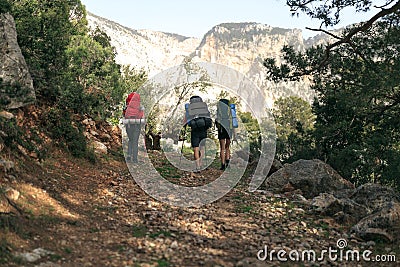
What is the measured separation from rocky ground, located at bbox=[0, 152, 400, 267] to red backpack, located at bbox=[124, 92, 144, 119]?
8.16 ft

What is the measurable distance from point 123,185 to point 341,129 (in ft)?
30.6

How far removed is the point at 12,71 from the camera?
29.0ft

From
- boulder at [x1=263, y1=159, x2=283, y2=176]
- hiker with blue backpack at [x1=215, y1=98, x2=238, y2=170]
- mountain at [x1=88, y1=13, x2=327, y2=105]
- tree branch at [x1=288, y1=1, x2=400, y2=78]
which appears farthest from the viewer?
mountain at [x1=88, y1=13, x2=327, y2=105]

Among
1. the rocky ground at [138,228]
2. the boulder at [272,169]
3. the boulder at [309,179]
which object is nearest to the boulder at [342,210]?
the rocky ground at [138,228]

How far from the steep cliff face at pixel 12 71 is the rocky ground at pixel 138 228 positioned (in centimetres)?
137

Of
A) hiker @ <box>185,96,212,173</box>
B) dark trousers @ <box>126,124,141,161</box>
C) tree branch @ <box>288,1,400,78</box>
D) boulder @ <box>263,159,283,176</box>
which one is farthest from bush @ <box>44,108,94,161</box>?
tree branch @ <box>288,1,400,78</box>

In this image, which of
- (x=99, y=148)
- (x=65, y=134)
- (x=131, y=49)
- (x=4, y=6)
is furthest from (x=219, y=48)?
(x=4, y=6)

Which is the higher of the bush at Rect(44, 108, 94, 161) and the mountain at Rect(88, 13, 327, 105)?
the mountain at Rect(88, 13, 327, 105)

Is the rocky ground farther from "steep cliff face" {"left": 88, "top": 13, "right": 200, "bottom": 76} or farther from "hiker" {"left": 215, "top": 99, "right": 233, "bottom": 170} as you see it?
"steep cliff face" {"left": 88, "top": 13, "right": 200, "bottom": 76}

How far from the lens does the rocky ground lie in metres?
5.15

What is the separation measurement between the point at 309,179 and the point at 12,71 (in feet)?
24.0

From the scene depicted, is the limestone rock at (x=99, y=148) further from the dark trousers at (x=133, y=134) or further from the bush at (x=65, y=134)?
the bush at (x=65, y=134)

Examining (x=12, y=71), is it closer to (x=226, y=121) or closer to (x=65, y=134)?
(x=65, y=134)

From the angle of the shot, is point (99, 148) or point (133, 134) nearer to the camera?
point (133, 134)
